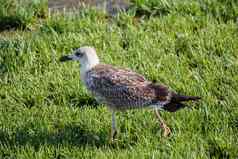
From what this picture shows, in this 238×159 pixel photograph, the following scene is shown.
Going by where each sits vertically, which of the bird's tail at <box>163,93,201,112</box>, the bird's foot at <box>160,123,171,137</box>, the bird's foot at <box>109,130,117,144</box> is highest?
the bird's tail at <box>163,93,201,112</box>

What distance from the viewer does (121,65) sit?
328 inches

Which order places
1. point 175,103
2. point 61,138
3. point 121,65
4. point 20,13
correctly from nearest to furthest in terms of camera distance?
point 175,103 < point 61,138 < point 121,65 < point 20,13

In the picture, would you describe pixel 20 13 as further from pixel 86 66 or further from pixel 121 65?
pixel 86 66

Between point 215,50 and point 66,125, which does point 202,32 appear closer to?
point 215,50

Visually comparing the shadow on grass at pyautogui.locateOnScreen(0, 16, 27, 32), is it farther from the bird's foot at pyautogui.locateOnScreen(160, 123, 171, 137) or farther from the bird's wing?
the bird's foot at pyautogui.locateOnScreen(160, 123, 171, 137)

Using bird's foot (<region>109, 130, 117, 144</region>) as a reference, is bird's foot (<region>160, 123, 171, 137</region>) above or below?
above

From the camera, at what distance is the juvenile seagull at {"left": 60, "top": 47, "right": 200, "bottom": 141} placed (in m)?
6.85

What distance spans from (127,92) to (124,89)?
0.04 meters

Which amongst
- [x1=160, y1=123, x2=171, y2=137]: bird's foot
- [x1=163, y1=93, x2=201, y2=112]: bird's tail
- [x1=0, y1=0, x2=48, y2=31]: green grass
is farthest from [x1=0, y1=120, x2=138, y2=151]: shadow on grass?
[x1=0, y1=0, x2=48, y2=31]: green grass

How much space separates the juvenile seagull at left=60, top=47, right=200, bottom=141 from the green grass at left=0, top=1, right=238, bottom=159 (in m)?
0.25

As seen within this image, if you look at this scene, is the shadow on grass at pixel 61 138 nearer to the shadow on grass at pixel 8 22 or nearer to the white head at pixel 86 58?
the white head at pixel 86 58

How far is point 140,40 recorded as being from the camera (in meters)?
8.81

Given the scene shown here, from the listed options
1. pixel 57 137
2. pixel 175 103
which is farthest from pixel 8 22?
pixel 175 103

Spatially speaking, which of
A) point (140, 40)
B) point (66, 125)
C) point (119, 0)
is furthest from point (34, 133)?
point (119, 0)
